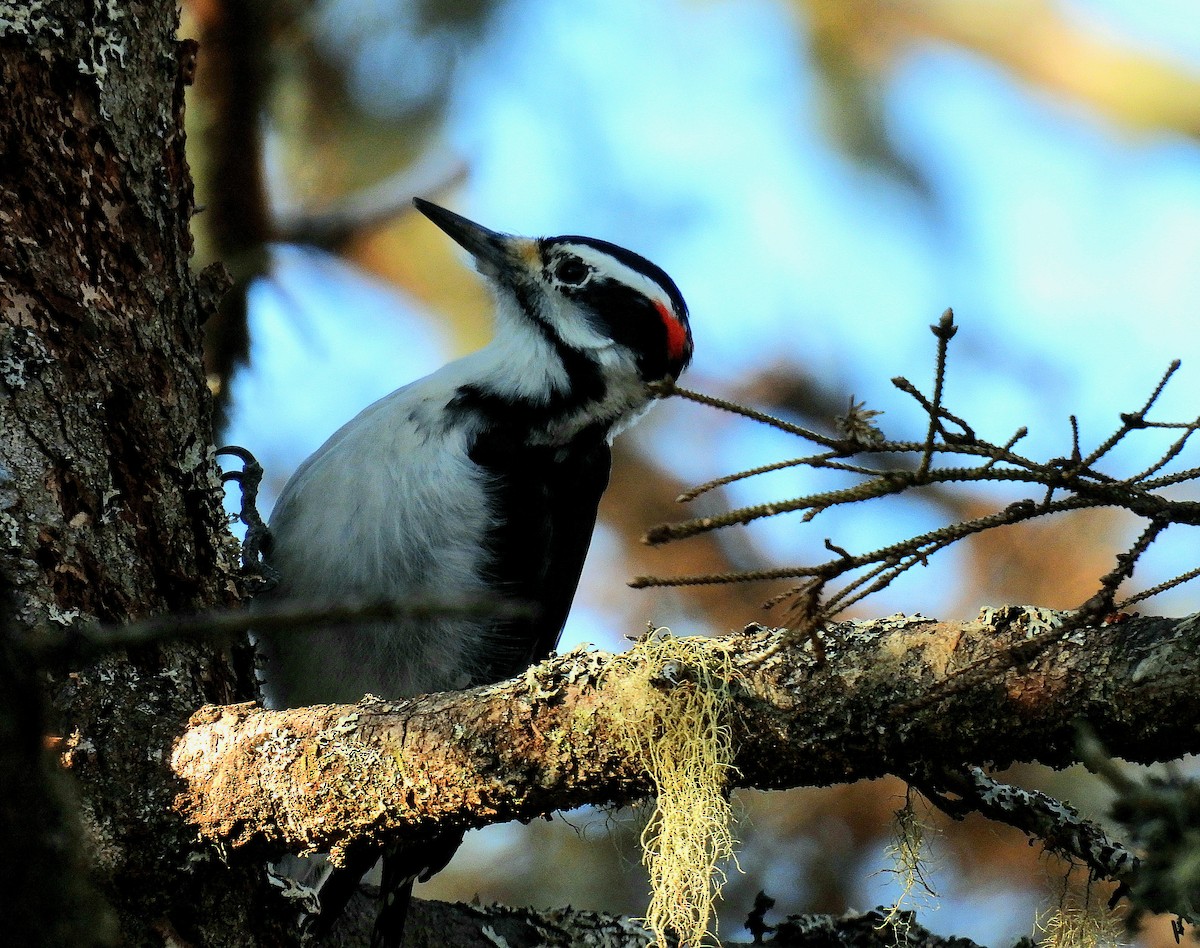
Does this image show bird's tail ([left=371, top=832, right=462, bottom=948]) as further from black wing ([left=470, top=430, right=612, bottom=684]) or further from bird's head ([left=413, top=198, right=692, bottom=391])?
bird's head ([left=413, top=198, right=692, bottom=391])

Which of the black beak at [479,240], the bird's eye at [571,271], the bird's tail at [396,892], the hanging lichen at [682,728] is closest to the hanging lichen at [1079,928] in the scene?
the hanging lichen at [682,728]

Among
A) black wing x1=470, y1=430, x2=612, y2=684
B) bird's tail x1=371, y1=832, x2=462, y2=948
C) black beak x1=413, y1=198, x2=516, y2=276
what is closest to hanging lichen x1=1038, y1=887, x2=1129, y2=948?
bird's tail x1=371, y1=832, x2=462, y2=948

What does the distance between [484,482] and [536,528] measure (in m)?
0.22

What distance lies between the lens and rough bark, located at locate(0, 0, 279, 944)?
1.95 m

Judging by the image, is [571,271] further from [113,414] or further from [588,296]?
[113,414]

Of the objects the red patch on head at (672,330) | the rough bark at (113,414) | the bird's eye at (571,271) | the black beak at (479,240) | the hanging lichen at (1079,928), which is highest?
the black beak at (479,240)

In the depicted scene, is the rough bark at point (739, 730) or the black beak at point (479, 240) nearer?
the rough bark at point (739, 730)

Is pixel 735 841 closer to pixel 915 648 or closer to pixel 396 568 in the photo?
pixel 915 648

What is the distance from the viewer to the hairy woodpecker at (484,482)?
9.93 ft

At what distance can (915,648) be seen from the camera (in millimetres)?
1682

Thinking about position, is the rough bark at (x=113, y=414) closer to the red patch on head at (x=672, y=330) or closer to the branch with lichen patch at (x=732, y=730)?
the branch with lichen patch at (x=732, y=730)

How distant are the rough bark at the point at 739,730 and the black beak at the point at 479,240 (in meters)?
1.90

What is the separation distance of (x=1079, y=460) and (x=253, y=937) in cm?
156

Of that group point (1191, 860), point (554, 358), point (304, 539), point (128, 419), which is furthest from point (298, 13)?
point (1191, 860)
